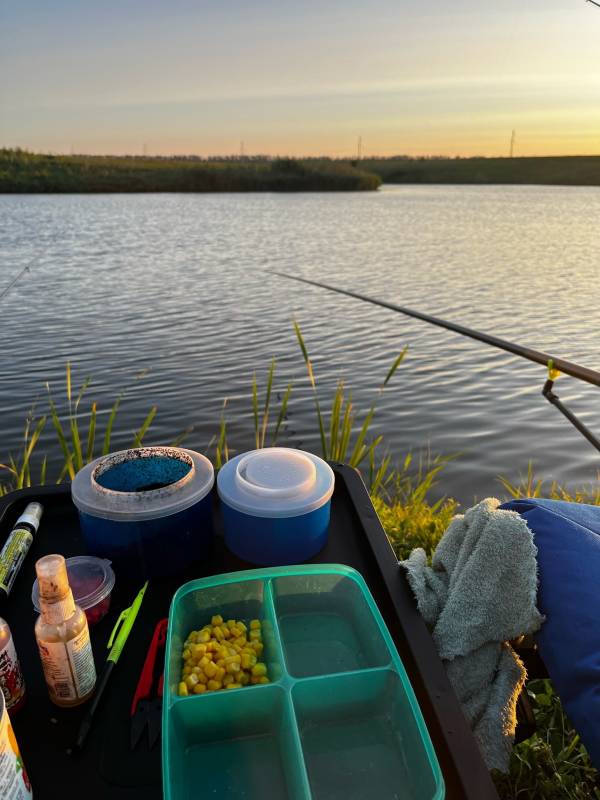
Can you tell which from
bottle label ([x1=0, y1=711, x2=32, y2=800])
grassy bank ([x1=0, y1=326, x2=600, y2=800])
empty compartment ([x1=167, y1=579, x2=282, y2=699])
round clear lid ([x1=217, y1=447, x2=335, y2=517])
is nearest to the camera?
bottle label ([x1=0, y1=711, x2=32, y2=800])

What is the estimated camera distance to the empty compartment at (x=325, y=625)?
1.21 meters

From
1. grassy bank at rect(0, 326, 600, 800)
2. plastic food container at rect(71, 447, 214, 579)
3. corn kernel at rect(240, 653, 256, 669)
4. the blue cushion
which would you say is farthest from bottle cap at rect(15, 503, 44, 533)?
the blue cushion

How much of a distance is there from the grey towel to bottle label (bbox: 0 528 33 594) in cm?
99

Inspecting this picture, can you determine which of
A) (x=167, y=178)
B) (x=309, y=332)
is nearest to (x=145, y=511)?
(x=309, y=332)

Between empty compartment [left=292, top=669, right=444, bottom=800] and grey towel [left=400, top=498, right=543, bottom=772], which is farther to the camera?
grey towel [left=400, top=498, right=543, bottom=772]

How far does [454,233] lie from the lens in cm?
2016

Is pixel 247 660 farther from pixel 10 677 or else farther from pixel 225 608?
pixel 10 677

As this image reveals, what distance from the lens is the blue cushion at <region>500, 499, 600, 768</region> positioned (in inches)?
44.3

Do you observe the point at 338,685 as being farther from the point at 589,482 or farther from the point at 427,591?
the point at 589,482

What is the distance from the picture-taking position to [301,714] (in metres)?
1.10

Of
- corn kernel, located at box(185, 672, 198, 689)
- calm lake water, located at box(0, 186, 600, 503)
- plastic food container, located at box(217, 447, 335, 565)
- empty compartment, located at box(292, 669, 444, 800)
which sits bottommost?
calm lake water, located at box(0, 186, 600, 503)

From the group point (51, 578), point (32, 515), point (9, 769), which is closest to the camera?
point (9, 769)

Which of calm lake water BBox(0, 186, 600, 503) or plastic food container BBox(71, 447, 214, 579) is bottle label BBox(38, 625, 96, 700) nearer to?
plastic food container BBox(71, 447, 214, 579)

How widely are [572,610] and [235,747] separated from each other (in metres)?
0.75
